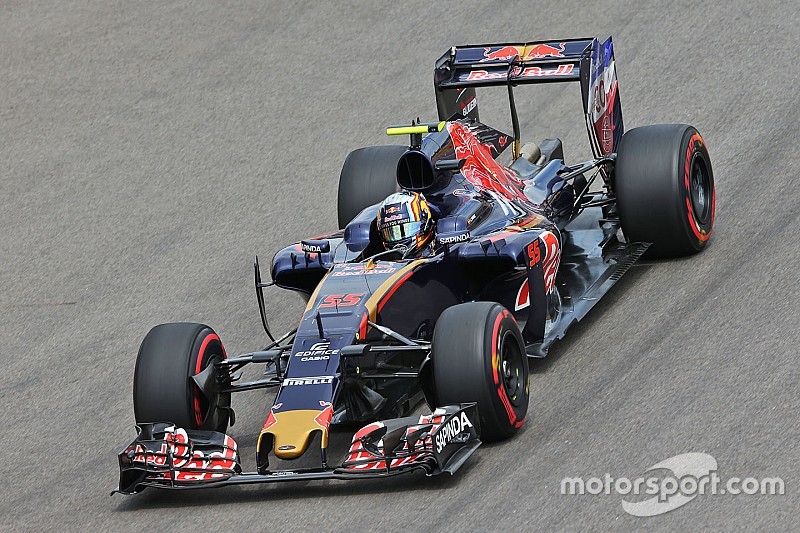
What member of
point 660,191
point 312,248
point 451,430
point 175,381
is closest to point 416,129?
point 312,248

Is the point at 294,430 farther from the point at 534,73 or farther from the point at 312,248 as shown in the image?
the point at 534,73

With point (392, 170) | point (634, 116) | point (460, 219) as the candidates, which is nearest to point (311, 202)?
point (392, 170)

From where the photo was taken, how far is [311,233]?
13.6 metres

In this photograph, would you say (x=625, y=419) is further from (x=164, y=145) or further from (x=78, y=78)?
(x=78, y=78)

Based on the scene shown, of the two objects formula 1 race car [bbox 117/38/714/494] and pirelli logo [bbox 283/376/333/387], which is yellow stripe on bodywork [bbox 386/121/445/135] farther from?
pirelli logo [bbox 283/376/333/387]

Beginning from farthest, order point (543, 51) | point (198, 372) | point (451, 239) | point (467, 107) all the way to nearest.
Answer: point (467, 107), point (543, 51), point (451, 239), point (198, 372)

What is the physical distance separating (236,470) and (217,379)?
100 cm

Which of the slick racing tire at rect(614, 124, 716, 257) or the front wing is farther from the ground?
the slick racing tire at rect(614, 124, 716, 257)

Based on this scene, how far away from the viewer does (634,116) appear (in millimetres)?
14867

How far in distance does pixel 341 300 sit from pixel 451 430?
1.42 meters

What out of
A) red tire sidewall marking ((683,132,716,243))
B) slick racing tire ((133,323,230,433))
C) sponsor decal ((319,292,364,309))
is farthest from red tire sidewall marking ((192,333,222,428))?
red tire sidewall marking ((683,132,716,243))

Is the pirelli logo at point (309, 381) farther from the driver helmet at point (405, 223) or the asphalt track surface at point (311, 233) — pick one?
the driver helmet at point (405, 223)

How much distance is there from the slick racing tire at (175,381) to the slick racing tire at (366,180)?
327 cm

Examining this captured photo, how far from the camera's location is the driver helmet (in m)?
9.59
